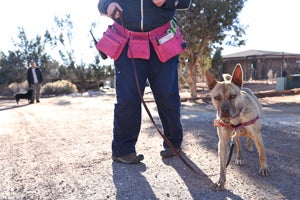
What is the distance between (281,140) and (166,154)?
1.69 metres

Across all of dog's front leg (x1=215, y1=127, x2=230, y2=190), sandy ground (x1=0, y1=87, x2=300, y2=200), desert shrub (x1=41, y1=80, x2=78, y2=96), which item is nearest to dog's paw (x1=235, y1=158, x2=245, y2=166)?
sandy ground (x1=0, y1=87, x2=300, y2=200)

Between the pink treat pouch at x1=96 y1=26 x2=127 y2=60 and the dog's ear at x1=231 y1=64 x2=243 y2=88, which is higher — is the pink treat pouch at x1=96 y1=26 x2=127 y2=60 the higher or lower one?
the higher one

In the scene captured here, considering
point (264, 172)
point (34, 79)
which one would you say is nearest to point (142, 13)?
point (264, 172)

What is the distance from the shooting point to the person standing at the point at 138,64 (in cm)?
346

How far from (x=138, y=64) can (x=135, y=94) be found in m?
0.32

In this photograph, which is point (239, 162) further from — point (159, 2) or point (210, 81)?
point (159, 2)

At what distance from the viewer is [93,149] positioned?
4211 millimetres

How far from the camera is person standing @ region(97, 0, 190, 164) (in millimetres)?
3457

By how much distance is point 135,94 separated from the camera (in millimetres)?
3477

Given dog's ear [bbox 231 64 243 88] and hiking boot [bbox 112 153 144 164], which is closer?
dog's ear [bbox 231 64 243 88]

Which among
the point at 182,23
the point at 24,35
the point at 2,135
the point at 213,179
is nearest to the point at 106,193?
the point at 213,179

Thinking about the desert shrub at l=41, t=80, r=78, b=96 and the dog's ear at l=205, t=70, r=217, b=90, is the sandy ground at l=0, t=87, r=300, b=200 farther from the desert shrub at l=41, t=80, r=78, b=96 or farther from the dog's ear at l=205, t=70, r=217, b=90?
the desert shrub at l=41, t=80, r=78, b=96

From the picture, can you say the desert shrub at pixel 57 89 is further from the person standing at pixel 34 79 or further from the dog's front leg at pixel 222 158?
the dog's front leg at pixel 222 158

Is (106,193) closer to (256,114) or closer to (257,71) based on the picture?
(256,114)
